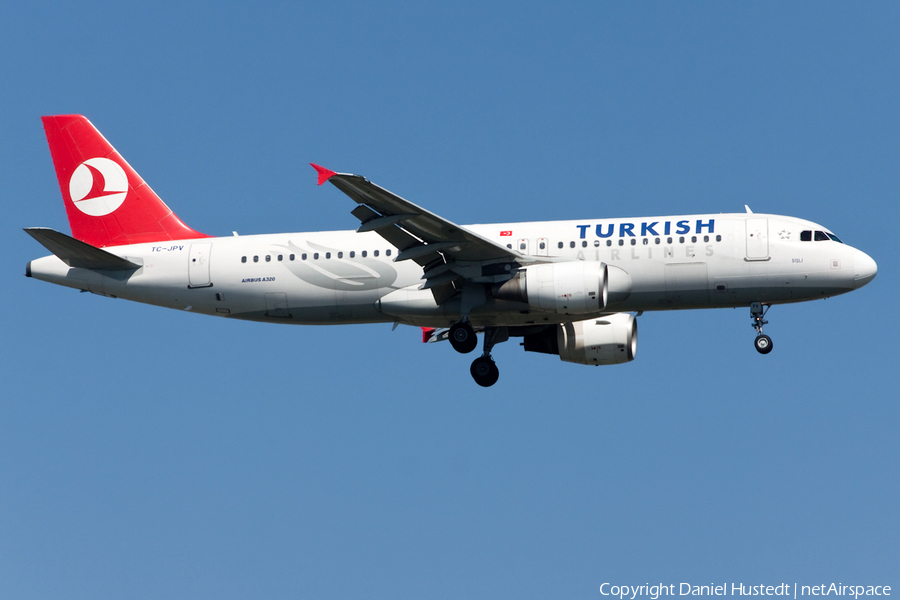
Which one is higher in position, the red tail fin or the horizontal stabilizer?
the red tail fin

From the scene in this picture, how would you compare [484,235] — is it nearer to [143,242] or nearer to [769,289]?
[769,289]

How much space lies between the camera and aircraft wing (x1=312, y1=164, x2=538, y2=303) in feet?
99.4

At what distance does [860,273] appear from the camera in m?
33.1

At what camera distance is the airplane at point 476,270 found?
32562 millimetres

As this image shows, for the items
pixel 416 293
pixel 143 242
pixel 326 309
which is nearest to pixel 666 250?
pixel 416 293

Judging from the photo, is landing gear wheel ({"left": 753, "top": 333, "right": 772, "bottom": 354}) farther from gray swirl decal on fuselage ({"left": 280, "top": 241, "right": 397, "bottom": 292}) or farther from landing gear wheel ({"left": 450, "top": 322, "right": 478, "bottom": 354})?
gray swirl decal on fuselage ({"left": 280, "top": 241, "right": 397, "bottom": 292})

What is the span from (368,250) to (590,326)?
804cm

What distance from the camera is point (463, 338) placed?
112ft

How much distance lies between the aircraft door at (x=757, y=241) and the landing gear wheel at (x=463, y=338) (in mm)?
8768

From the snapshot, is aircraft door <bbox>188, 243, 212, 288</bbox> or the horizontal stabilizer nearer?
the horizontal stabilizer

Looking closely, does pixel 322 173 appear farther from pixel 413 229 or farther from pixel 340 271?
pixel 340 271

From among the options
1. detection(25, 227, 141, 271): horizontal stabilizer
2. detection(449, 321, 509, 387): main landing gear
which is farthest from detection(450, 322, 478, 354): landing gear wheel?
detection(25, 227, 141, 271): horizontal stabilizer

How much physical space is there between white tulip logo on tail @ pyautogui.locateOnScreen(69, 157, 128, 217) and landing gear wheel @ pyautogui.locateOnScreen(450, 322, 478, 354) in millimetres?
13244

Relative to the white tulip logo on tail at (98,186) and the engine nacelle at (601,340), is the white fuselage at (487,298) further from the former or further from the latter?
the engine nacelle at (601,340)
